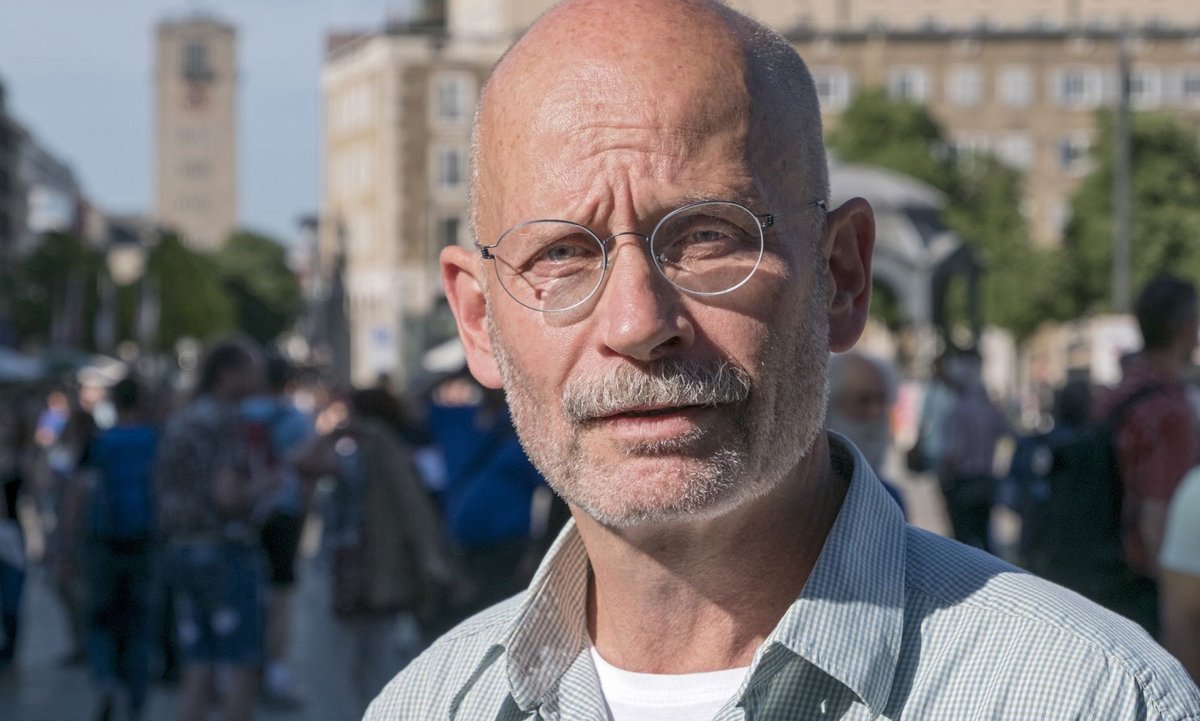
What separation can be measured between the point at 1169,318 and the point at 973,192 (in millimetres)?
69290

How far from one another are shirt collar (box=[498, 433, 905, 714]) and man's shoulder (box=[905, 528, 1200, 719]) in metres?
0.04

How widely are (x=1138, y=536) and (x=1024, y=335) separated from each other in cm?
6303

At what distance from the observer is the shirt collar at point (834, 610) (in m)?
1.96

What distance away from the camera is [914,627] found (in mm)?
2008

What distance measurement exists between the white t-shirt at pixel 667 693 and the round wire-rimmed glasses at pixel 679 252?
421mm

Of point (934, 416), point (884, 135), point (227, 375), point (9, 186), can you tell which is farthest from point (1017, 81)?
point (227, 375)

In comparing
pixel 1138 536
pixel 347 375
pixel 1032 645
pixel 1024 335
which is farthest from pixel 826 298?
pixel 1024 335

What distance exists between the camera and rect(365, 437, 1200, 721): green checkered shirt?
6.09 feet

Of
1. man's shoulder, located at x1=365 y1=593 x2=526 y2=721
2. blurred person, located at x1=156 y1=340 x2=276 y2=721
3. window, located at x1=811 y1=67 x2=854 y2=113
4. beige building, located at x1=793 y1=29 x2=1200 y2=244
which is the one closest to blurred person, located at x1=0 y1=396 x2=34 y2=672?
blurred person, located at x1=156 y1=340 x2=276 y2=721

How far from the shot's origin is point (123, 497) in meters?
10.3

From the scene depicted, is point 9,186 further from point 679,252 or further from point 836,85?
point 679,252

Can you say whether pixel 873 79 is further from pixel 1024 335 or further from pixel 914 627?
pixel 914 627

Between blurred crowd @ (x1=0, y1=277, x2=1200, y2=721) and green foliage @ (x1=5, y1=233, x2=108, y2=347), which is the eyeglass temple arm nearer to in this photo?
blurred crowd @ (x1=0, y1=277, x2=1200, y2=721)

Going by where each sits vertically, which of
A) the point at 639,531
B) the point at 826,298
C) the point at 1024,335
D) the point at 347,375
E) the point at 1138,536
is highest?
the point at 826,298
